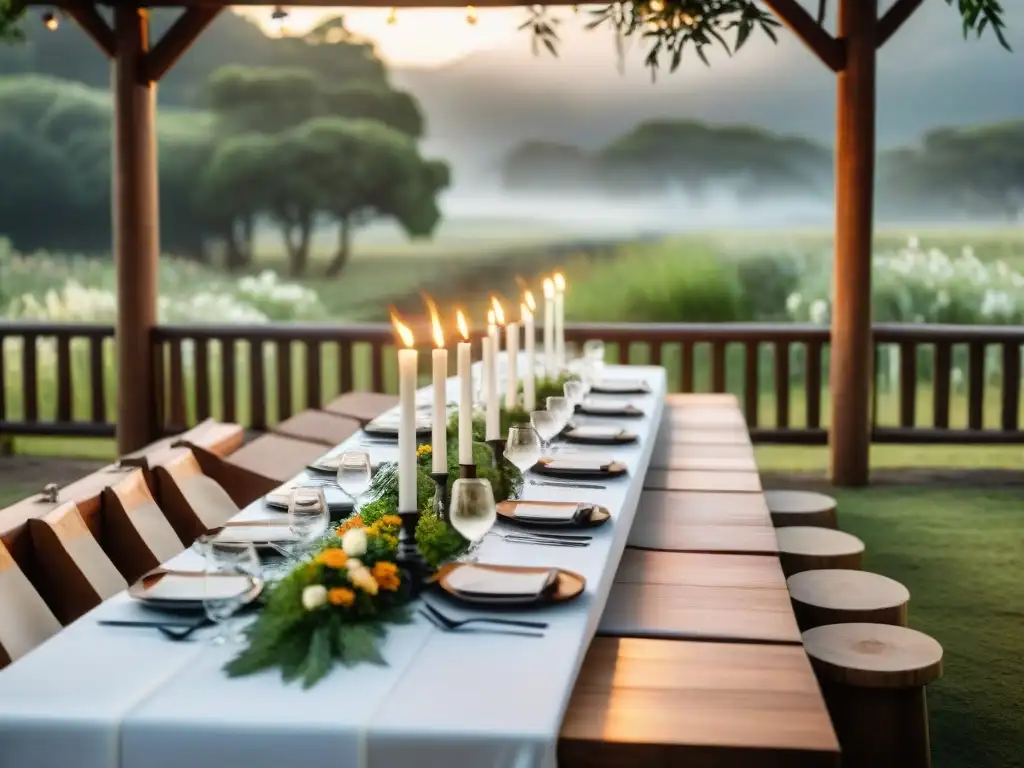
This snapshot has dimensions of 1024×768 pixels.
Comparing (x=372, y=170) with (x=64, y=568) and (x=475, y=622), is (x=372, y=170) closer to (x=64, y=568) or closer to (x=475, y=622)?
(x=64, y=568)

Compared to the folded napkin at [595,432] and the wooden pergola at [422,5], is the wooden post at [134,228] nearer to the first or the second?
the wooden pergola at [422,5]

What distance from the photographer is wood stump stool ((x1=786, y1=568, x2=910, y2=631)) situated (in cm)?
310

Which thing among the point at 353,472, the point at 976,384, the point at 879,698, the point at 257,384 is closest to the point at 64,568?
the point at 353,472

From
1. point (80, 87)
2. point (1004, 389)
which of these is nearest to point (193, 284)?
point (80, 87)

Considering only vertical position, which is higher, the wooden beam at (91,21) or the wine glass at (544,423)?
the wooden beam at (91,21)

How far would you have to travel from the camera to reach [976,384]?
22.4 ft

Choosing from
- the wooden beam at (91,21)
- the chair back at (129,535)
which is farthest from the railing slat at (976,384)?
the wooden beam at (91,21)

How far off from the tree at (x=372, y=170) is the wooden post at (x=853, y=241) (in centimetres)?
705

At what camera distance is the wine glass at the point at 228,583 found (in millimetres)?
2059

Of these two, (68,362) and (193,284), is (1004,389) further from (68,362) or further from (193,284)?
(193,284)

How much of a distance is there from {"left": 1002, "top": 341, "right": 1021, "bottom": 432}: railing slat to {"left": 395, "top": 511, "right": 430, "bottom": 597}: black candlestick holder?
5.17 metres

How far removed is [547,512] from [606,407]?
1783 mm

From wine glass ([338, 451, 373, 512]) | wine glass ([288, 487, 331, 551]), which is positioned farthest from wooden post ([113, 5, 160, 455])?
wine glass ([288, 487, 331, 551])

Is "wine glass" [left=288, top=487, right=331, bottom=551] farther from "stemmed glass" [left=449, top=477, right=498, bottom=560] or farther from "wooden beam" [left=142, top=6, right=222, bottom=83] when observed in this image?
"wooden beam" [left=142, top=6, right=222, bottom=83]
